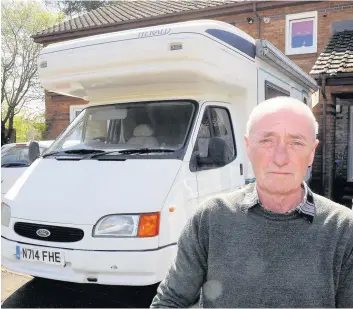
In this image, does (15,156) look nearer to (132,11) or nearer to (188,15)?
(188,15)

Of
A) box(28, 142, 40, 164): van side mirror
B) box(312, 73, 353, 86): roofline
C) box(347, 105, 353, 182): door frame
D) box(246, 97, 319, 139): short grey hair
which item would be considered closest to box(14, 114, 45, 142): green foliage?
box(347, 105, 353, 182): door frame

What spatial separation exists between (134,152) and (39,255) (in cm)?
127

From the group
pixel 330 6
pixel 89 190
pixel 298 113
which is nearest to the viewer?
pixel 298 113

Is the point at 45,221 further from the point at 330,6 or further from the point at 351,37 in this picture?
the point at 330,6

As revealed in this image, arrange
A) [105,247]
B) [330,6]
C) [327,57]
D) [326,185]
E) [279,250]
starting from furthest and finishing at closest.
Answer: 1. [330,6]
2. [326,185]
3. [327,57]
4. [105,247]
5. [279,250]

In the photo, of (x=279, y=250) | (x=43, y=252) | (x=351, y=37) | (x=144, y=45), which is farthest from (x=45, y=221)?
(x=351, y=37)

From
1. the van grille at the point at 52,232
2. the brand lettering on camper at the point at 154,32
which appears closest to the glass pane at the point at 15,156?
the van grille at the point at 52,232

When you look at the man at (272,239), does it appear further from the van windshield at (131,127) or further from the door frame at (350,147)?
the door frame at (350,147)

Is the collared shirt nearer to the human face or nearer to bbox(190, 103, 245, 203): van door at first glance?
the human face

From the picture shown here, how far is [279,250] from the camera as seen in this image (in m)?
1.62

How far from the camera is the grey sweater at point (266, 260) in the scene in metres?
1.59

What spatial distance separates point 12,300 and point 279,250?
3.36 metres

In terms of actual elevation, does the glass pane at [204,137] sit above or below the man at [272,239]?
above

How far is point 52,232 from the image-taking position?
3441 millimetres
